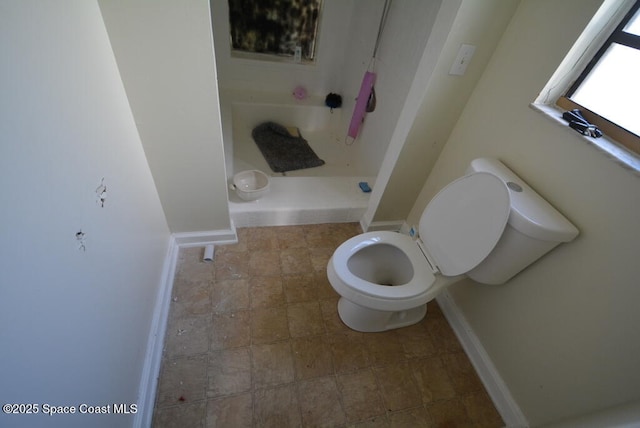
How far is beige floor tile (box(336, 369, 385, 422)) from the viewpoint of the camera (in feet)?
3.64

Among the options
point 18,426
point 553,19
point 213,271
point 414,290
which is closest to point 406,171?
point 414,290

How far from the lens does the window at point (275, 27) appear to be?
2.30m

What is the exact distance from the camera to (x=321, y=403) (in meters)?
1.11

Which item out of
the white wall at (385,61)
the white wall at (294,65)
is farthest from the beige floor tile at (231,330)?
the white wall at (294,65)

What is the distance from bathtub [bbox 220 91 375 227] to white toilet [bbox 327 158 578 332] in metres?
0.56

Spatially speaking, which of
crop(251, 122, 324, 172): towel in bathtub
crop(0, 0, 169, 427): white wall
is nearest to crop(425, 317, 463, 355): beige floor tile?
crop(0, 0, 169, 427): white wall

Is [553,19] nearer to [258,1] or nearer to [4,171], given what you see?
[4,171]

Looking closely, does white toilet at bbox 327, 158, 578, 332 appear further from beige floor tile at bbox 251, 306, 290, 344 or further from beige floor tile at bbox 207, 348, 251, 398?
beige floor tile at bbox 207, 348, 251, 398

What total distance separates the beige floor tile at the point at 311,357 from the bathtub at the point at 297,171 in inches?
29.3

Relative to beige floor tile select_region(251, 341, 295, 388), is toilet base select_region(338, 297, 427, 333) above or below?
above

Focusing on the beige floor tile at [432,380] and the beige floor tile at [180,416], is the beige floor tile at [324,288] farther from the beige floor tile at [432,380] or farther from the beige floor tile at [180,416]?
the beige floor tile at [180,416]

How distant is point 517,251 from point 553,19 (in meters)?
0.76

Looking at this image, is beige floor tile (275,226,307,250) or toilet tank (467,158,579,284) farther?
beige floor tile (275,226,307,250)

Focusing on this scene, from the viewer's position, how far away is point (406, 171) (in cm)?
150
